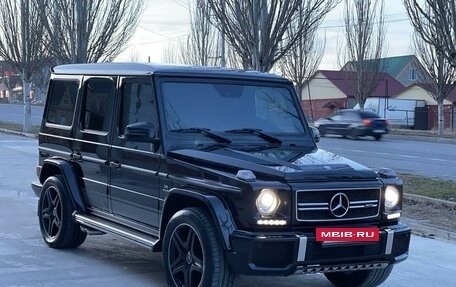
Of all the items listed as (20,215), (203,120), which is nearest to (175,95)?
(203,120)

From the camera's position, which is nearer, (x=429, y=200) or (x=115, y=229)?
(x=115, y=229)

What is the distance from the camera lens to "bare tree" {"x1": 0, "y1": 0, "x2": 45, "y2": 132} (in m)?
32.1

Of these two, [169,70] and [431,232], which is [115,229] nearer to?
[169,70]

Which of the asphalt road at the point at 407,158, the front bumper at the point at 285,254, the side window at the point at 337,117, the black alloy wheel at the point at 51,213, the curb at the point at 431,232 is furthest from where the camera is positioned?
the side window at the point at 337,117

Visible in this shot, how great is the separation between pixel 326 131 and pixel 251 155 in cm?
3229

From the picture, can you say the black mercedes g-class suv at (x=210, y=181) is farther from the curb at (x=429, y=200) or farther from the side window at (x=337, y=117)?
the side window at (x=337, y=117)

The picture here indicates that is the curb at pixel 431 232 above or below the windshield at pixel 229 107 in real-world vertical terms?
below

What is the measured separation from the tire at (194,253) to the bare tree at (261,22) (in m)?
9.39

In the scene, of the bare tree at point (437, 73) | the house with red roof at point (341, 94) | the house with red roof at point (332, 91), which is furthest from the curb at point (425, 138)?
the house with red roof at point (332, 91)

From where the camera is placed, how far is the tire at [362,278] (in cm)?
699

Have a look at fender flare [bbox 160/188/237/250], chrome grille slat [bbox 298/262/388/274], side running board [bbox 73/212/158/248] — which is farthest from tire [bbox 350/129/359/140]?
fender flare [bbox 160/188/237/250]

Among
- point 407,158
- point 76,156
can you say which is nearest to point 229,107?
point 76,156

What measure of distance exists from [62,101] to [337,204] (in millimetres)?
4109

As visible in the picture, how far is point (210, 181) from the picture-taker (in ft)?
20.9
